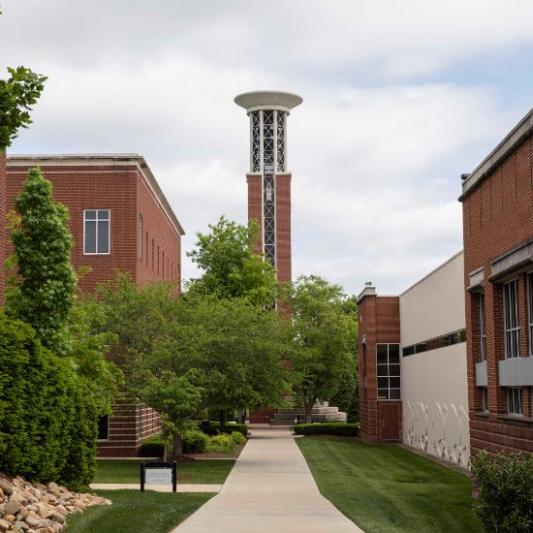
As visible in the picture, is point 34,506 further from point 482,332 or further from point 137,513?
point 482,332

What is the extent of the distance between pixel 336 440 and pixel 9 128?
4528cm

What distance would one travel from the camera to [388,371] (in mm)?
52969

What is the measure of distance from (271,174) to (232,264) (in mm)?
35478

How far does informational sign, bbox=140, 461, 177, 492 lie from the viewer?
23250 millimetres

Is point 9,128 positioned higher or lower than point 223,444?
higher

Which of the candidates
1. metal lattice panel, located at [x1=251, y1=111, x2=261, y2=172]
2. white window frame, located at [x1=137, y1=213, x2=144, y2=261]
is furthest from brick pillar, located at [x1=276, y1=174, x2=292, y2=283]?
white window frame, located at [x1=137, y1=213, x2=144, y2=261]

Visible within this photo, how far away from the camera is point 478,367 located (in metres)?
25.3

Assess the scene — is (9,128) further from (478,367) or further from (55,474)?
(478,367)

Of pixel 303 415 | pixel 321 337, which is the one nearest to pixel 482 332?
pixel 321 337

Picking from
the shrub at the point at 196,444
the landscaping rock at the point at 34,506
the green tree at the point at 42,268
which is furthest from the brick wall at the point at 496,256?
the shrub at the point at 196,444

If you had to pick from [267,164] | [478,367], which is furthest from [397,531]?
[267,164]

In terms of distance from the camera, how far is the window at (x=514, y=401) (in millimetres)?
21625

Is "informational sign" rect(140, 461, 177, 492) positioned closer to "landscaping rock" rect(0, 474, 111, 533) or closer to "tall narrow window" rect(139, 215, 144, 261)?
"landscaping rock" rect(0, 474, 111, 533)

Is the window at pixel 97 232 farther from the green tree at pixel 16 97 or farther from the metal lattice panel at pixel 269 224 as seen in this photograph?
the metal lattice panel at pixel 269 224
